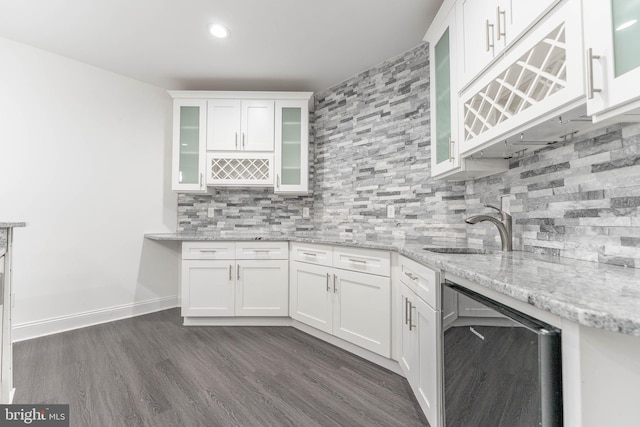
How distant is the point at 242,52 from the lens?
2.49 meters

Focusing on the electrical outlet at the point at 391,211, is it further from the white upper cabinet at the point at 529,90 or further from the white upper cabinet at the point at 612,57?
the white upper cabinet at the point at 612,57

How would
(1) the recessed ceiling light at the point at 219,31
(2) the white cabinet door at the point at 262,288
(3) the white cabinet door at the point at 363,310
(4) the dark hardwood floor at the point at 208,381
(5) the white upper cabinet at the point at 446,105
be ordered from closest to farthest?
(4) the dark hardwood floor at the point at 208,381
(5) the white upper cabinet at the point at 446,105
(3) the white cabinet door at the point at 363,310
(1) the recessed ceiling light at the point at 219,31
(2) the white cabinet door at the point at 262,288

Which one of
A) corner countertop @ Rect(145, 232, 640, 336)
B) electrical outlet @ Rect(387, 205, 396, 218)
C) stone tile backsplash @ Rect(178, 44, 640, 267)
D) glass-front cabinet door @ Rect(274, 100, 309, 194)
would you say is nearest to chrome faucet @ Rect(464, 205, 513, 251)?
stone tile backsplash @ Rect(178, 44, 640, 267)

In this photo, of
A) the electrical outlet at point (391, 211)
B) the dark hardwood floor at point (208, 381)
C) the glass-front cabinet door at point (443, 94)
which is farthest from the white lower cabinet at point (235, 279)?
the glass-front cabinet door at point (443, 94)

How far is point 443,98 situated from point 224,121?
2191mm

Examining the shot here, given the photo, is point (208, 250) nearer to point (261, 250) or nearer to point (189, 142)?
point (261, 250)

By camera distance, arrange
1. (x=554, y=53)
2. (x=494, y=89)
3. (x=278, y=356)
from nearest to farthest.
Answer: (x=554, y=53), (x=494, y=89), (x=278, y=356)

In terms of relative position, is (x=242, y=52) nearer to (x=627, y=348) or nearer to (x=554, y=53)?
(x=554, y=53)

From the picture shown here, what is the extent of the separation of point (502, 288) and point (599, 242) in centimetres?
70

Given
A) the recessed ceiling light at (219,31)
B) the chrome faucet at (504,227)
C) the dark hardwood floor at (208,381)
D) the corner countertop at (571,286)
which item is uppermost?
the recessed ceiling light at (219,31)

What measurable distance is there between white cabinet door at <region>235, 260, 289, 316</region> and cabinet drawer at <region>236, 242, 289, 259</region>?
0.05m

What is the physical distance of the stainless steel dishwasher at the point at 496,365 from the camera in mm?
641

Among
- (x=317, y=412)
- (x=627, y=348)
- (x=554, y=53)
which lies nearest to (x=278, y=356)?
(x=317, y=412)

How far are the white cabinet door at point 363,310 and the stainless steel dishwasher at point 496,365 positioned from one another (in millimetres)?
693
